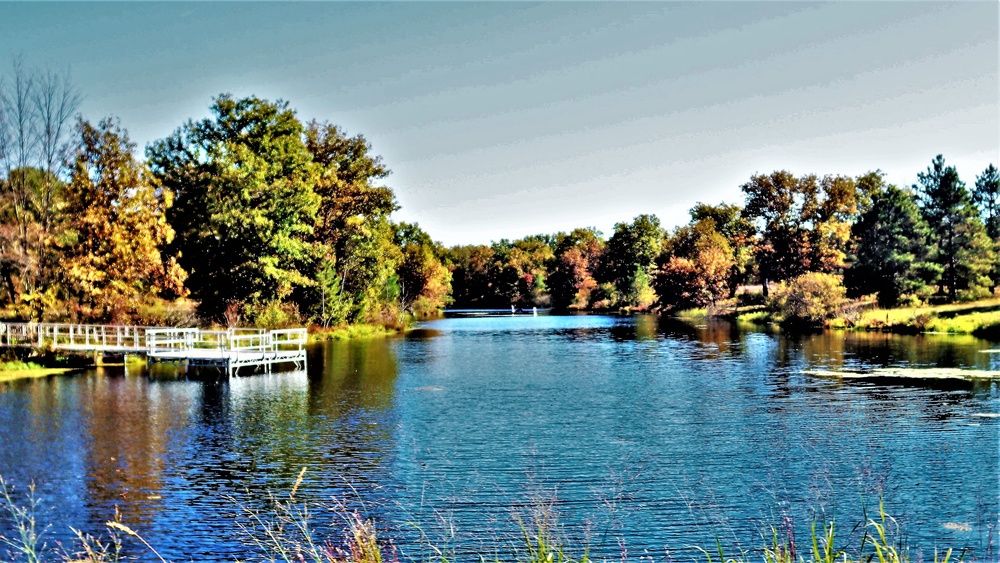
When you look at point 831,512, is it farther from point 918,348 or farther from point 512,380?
point 918,348

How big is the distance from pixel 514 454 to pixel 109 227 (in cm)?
2982

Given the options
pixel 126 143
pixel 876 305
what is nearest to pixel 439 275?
pixel 876 305

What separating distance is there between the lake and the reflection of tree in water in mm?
80

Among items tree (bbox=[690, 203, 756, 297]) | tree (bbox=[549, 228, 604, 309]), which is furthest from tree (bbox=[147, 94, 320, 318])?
tree (bbox=[549, 228, 604, 309])

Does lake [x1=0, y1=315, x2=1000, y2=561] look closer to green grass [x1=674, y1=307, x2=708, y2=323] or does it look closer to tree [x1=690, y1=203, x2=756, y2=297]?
green grass [x1=674, y1=307, x2=708, y2=323]

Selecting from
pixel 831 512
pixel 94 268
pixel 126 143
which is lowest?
pixel 831 512

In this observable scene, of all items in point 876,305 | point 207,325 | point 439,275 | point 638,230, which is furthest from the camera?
point 638,230

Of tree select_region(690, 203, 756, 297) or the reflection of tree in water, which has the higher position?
tree select_region(690, 203, 756, 297)

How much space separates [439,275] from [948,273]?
176ft

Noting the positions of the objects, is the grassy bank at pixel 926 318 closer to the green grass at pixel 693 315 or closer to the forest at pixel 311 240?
the forest at pixel 311 240

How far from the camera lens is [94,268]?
39500mm

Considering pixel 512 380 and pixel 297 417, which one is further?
pixel 512 380

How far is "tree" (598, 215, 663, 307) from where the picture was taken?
10556cm

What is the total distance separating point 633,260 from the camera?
107750mm
